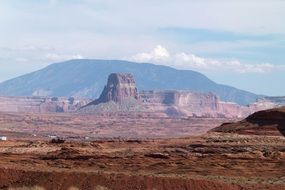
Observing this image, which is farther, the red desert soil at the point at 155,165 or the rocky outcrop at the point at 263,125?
the rocky outcrop at the point at 263,125

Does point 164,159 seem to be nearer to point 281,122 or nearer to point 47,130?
point 281,122

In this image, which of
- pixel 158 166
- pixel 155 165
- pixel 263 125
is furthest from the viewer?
pixel 263 125

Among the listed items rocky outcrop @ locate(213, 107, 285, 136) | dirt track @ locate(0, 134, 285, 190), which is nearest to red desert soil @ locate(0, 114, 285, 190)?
dirt track @ locate(0, 134, 285, 190)

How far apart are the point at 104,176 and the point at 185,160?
15.8m

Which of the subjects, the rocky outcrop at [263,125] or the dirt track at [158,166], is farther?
the rocky outcrop at [263,125]

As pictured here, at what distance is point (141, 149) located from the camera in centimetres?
5747

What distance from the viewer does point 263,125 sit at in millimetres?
68500

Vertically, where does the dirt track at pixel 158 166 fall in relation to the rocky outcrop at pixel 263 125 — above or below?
below

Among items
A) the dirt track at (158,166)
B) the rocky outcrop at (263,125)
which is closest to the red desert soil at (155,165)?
the dirt track at (158,166)

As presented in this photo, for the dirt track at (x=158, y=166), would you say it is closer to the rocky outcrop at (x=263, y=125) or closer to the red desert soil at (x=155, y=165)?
the red desert soil at (x=155, y=165)

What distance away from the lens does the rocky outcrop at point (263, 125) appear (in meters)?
65.5

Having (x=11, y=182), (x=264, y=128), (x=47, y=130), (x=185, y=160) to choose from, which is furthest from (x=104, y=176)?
(x=47, y=130)

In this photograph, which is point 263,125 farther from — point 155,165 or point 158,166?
point 158,166

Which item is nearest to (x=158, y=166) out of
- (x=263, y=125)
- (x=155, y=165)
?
(x=155, y=165)
